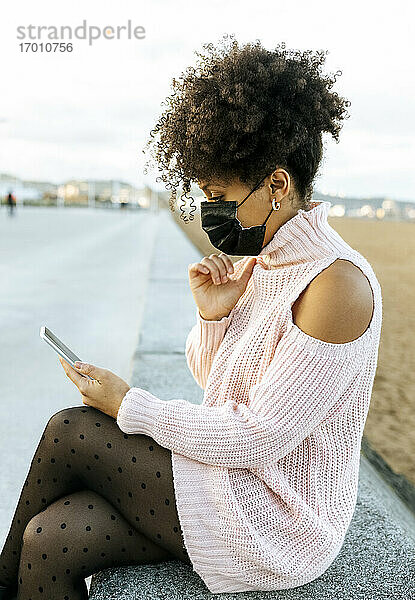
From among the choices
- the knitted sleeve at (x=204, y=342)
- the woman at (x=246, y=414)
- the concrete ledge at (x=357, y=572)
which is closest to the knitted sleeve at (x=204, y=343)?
the knitted sleeve at (x=204, y=342)

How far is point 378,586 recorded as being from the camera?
189 centimetres

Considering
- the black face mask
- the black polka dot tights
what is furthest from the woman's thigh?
the black face mask

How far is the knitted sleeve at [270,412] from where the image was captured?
5.43 ft

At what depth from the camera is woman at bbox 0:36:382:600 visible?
1.69 m

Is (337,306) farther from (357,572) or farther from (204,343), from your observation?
(357,572)

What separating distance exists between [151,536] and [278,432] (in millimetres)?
457

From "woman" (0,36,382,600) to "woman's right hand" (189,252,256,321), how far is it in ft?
0.59

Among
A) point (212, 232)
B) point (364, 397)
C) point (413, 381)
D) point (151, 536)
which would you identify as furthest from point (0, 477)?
point (413, 381)

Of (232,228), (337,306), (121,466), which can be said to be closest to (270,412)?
(337,306)

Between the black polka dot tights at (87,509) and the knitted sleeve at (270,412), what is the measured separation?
0.10 metres

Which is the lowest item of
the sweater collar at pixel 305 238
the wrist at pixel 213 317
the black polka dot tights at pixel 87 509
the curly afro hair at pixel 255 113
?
the black polka dot tights at pixel 87 509

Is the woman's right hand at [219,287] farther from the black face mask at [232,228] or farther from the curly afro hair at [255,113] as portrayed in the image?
the curly afro hair at [255,113]

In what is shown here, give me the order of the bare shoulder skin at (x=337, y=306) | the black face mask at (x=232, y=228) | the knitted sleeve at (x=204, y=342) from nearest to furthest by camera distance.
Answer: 1. the bare shoulder skin at (x=337, y=306)
2. the black face mask at (x=232, y=228)
3. the knitted sleeve at (x=204, y=342)

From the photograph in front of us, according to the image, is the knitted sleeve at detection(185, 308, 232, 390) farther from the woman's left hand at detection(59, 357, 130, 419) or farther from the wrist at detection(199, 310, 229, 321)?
the woman's left hand at detection(59, 357, 130, 419)
